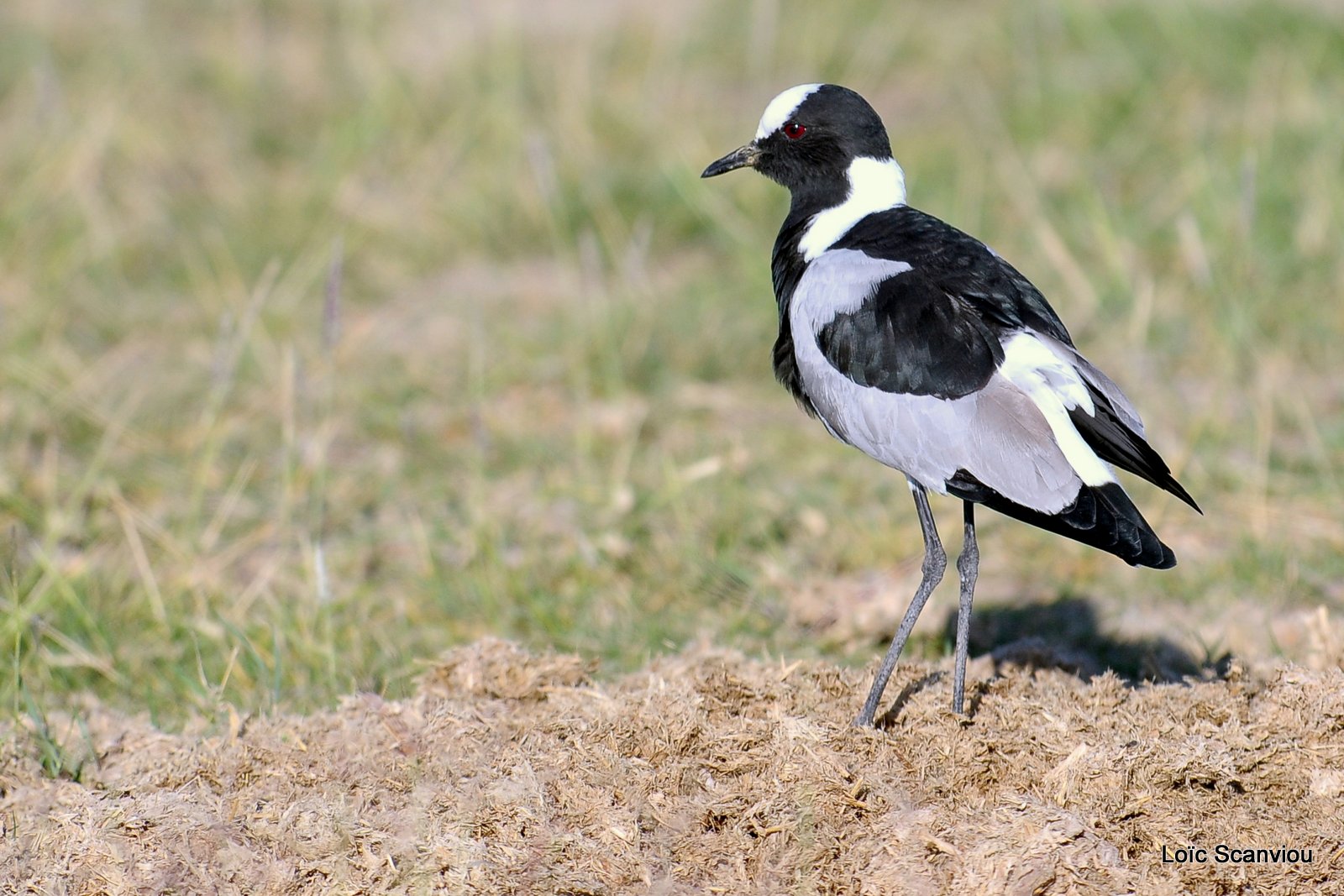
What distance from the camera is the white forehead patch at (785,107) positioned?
152 inches

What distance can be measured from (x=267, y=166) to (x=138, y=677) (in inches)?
157

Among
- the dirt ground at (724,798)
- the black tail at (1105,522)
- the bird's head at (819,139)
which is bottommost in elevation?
the dirt ground at (724,798)

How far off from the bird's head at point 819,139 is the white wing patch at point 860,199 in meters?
0.01

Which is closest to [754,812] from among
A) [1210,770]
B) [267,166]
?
[1210,770]

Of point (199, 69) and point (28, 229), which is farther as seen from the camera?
point (199, 69)

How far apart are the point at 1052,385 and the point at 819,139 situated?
3.19ft

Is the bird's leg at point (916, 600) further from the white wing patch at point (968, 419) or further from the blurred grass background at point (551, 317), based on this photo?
the blurred grass background at point (551, 317)

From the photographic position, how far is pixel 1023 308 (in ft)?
10.9

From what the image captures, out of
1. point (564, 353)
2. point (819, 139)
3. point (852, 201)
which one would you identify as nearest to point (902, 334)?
point (852, 201)

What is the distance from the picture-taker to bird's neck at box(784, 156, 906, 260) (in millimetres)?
3723

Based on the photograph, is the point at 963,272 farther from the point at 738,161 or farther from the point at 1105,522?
the point at 738,161

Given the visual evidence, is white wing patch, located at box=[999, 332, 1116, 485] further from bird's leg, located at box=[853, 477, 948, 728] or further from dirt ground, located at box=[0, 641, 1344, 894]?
dirt ground, located at box=[0, 641, 1344, 894]

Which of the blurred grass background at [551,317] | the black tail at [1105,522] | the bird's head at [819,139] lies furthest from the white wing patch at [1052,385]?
the blurred grass background at [551,317]

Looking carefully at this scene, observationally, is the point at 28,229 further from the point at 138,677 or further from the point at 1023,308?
the point at 1023,308
